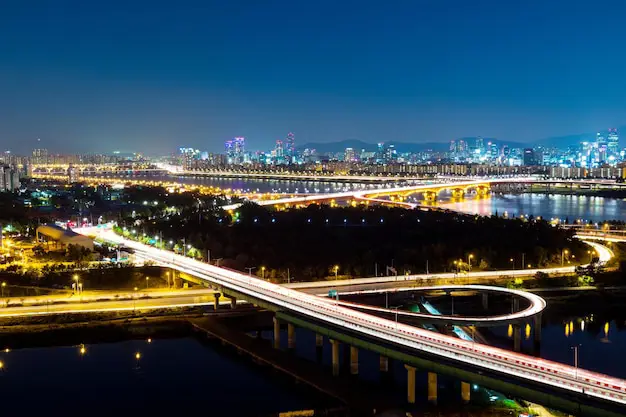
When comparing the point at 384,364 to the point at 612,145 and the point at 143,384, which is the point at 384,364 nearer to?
the point at 143,384

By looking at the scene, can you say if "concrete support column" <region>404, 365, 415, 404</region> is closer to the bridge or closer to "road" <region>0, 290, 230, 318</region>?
the bridge

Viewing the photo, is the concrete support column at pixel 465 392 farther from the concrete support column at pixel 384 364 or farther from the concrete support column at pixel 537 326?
the concrete support column at pixel 537 326

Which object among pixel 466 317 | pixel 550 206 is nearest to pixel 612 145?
pixel 550 206

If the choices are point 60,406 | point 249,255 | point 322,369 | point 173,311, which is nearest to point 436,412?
point 322,369

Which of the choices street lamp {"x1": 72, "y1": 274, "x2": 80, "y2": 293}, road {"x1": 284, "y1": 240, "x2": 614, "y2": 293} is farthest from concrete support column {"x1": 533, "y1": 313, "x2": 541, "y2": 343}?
street lamp {"x1": 72, "y1": 274, "x2": 80, "y2": 293}

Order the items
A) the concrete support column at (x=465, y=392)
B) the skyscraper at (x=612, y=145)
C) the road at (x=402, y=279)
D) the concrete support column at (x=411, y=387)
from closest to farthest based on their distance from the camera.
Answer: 1. the concrete support column at (x=465, y=392)
2. the concrete support column at (x=411, y=387)
3. the road at (x=402, y=279)
4. the skyscraper at (x=612, y=145)

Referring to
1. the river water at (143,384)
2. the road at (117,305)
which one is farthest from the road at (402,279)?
the river water at (143,384)

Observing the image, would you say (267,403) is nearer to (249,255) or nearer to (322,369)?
(322,369)
